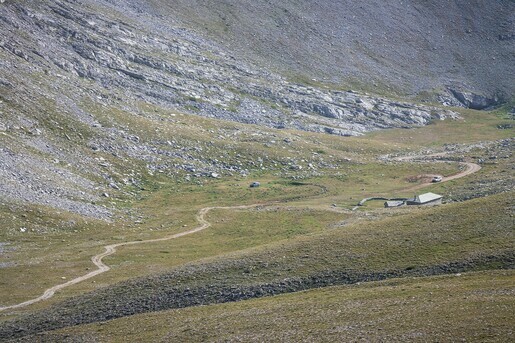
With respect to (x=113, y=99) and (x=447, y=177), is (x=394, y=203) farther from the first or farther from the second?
(x=113, y=99)

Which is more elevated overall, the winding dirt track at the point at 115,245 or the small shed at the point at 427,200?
the small shed at the point at 427,200

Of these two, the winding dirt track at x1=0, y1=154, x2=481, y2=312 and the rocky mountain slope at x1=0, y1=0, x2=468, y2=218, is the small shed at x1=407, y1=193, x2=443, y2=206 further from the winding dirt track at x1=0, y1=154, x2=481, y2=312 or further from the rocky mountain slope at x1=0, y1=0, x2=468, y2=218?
the rocky mountain slope at x1=0, y1=0, x2=468, y2=218

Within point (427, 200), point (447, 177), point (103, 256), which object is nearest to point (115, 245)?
point (103, 256)

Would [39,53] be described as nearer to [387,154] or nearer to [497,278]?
[387,154]

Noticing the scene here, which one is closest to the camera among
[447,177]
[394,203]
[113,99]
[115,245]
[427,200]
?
[115,245]

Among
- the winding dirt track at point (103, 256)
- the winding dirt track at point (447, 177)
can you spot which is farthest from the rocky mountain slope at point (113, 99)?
the winding dirt track at point (447, 177)

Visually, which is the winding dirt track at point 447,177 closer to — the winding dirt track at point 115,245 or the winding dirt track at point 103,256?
the winding dirt track at point 115,245

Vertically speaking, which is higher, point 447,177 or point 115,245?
point 447,177

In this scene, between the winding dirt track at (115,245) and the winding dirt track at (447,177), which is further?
the winding dirt track at (447,177)
